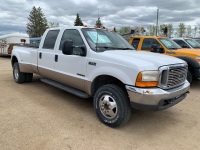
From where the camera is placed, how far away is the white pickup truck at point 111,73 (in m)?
3.53

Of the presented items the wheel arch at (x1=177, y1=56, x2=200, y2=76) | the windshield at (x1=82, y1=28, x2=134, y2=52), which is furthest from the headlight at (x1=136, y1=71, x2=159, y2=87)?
the wheel arch at (x1=177, y1=56, x2=200, y2=76)

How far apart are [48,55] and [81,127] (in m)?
2.44

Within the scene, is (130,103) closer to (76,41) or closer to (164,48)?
(76,41)

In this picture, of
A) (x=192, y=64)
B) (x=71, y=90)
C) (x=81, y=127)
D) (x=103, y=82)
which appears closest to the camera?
(x=81, y=127)

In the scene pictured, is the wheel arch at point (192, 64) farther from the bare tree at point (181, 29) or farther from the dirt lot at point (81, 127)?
the bare tree at point (181, 29)

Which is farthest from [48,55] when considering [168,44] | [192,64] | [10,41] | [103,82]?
[10,41]

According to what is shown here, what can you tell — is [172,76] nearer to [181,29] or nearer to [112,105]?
[112,105]

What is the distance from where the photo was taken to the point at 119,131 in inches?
151

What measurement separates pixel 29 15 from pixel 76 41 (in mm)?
60204

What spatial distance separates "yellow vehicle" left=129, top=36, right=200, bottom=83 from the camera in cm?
700

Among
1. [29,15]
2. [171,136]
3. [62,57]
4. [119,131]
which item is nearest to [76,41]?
[62,57]

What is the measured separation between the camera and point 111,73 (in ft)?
12.7

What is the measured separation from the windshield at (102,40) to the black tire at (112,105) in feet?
3.06

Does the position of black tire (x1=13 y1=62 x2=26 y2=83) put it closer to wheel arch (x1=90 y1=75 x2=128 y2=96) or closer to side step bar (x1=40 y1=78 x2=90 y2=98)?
side step bar (x1=40 y1=78 x2=90 y2=98)
